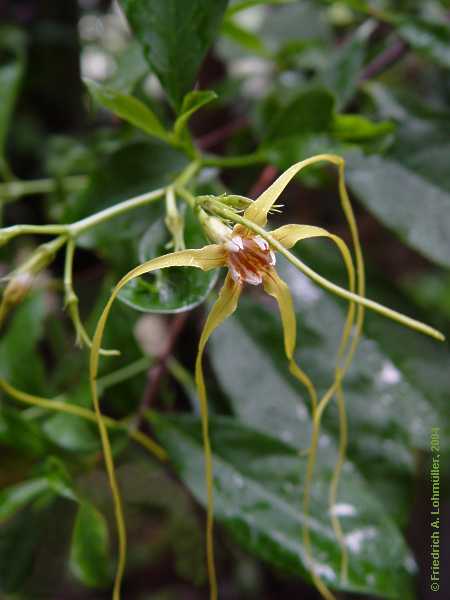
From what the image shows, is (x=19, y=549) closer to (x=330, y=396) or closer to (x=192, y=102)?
(x=330, y=396)

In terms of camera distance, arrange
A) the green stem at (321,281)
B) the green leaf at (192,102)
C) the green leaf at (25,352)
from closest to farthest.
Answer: the green stem at (321,281) → the green leaf at (192,102) → the green leaf at (25,352)

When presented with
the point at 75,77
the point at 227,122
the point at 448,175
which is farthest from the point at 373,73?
the point at 75,77

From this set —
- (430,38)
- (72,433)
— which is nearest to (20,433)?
(72,433)

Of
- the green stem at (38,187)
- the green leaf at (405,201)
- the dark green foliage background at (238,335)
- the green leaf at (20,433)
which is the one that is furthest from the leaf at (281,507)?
the green stem at (38,187)

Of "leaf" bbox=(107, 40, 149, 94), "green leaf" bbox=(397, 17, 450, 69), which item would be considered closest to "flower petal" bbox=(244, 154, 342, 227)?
Result: "leaf" bbox=(107, 40, 149, 94)

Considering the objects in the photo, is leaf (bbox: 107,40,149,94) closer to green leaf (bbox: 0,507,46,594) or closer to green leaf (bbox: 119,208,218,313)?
green leaf (bbox: 119,208,218,313)

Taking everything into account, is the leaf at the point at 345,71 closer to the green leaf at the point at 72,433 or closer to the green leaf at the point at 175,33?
the green leaf at the point at 175,33
